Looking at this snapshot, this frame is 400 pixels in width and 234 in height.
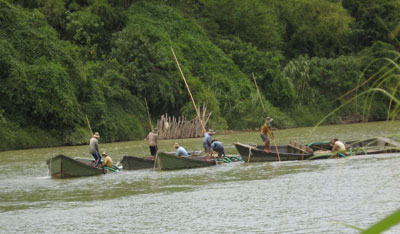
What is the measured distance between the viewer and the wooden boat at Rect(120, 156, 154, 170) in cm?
2064

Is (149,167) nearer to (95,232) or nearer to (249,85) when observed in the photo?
(95,232)

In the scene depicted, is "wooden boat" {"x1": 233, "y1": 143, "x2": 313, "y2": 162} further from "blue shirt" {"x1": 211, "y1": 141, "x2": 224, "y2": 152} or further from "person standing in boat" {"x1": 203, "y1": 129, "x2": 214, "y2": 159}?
"blue shirt" {"x1": 211, "y1": 141, "x2": 224, "y2": 152}

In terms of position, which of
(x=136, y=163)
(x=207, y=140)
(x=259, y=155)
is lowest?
(x=136, y=163)

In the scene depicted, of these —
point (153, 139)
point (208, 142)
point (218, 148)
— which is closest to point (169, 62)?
point (153, 139)

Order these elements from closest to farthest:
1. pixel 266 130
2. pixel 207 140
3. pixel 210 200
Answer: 1. pixel 210 200
2. pixel 207 140
3. pixel 266 130

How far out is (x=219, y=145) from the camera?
21906mm

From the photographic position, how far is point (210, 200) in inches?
512

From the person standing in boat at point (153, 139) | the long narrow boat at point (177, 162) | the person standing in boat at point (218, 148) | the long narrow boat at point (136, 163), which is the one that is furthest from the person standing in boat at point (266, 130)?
the long narrow boat at point (136, 163)

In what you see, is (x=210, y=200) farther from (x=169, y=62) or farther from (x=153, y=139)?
(x=169, y=62)

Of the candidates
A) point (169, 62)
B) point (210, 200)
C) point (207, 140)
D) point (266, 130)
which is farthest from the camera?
point (169, 62)

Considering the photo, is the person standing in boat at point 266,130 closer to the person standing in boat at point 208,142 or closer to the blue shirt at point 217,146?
the blue shirt at point 217,146

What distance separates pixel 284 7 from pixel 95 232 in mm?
51494

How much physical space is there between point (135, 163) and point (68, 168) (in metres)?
2.40

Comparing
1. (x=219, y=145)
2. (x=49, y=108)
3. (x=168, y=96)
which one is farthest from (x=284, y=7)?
(x=219, y=145)
